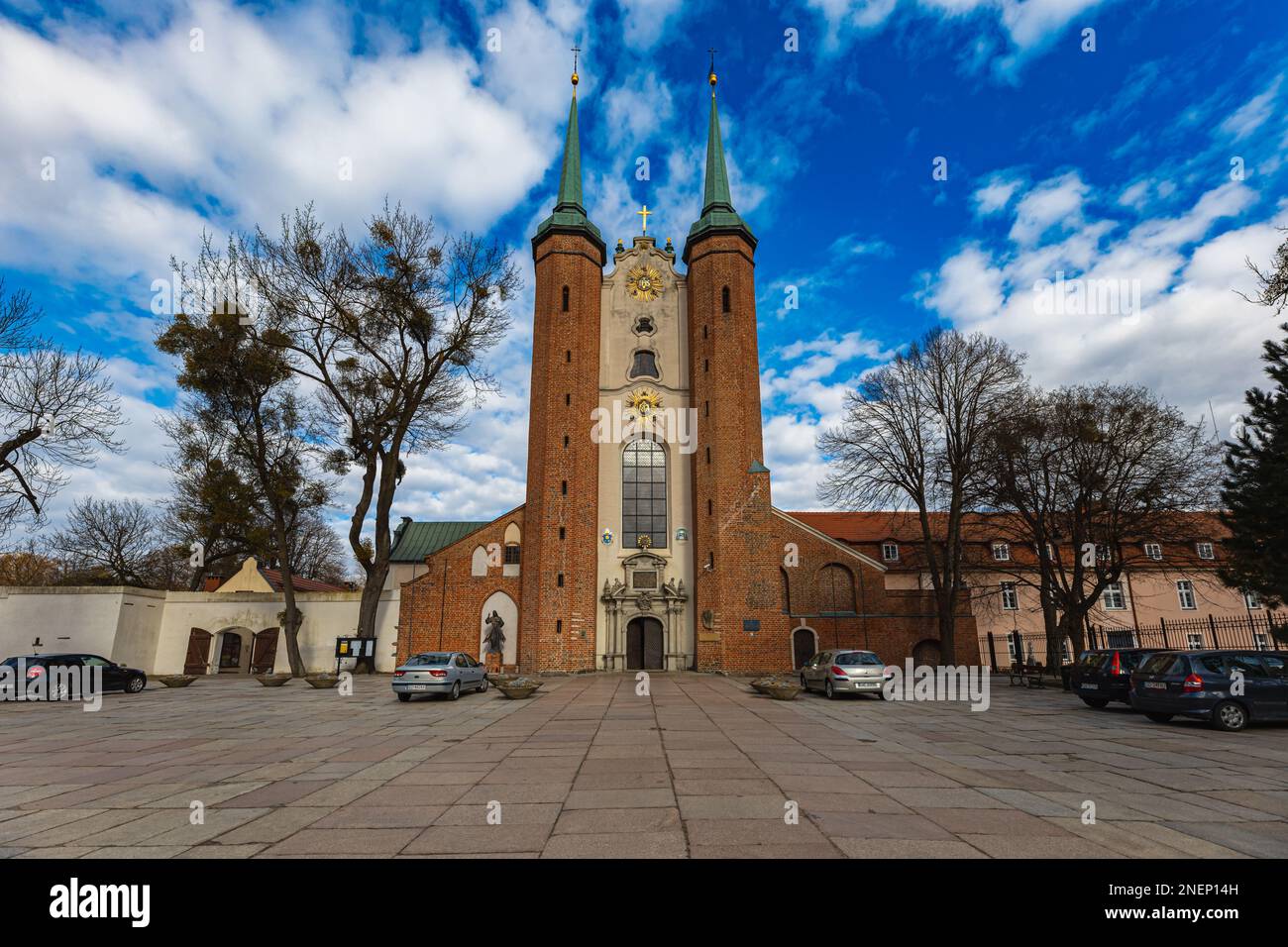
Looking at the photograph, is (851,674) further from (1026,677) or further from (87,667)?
(87,667)

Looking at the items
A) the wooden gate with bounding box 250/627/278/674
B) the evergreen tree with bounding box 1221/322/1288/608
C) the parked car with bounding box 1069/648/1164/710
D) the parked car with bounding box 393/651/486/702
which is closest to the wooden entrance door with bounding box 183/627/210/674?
the wooden gate with bounding box 250/627/278/674

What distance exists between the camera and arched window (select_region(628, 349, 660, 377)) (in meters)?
34.6

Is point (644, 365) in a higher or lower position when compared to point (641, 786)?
higher

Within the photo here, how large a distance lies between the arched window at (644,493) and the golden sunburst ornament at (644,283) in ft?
26.6

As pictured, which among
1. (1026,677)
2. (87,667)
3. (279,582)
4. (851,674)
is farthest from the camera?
(279,582)

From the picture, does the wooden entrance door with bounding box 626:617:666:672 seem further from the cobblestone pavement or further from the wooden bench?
the cobblestone pavement

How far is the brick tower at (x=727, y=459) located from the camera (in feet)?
97.2

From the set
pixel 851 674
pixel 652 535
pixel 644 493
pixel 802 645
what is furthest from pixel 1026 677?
pixel 644 493

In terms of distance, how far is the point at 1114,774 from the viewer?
791cm

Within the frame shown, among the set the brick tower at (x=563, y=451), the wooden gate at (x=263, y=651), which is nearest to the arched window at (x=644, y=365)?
the brick tower at (x=563, y=451)

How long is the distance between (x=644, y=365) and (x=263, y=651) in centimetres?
2353

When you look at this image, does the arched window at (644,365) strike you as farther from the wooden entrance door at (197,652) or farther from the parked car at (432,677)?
the wooden entrance door at (197,652)

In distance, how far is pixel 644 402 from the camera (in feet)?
111

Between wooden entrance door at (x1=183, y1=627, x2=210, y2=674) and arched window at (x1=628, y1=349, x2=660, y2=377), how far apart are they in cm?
2403
